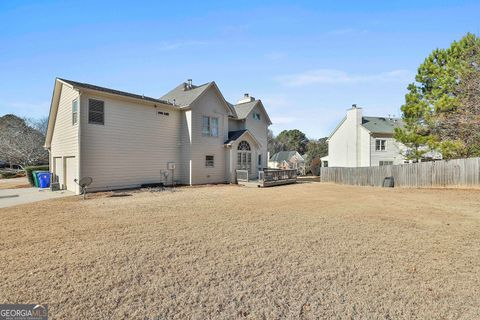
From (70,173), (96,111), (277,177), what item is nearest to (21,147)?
(70,173)

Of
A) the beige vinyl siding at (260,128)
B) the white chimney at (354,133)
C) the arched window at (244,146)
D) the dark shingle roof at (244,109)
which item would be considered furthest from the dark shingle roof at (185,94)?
the white chimney at (354,133)

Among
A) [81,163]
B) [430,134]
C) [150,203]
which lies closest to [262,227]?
[150,203]

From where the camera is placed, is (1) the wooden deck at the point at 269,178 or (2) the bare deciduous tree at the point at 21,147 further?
(2) the bare deciduous tree at the point at 21,147

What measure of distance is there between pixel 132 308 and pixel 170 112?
16.3 metres

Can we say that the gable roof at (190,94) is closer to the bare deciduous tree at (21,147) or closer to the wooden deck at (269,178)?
the wooden deck at (269,178)

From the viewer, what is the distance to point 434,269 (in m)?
4.15

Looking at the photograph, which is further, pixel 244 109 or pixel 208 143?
pixel 244 109

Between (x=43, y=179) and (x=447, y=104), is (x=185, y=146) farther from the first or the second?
(x=447, y=104)

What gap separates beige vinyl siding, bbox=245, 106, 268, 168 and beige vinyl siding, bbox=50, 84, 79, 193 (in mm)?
13613

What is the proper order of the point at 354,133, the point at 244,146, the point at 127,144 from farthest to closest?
the point at 354,133 → the point at 244,146 → the point at 127,144

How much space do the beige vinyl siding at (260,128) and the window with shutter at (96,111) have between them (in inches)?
484

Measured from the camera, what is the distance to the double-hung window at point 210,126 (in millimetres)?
19000

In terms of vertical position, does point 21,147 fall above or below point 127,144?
above

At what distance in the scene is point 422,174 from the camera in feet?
54.2
